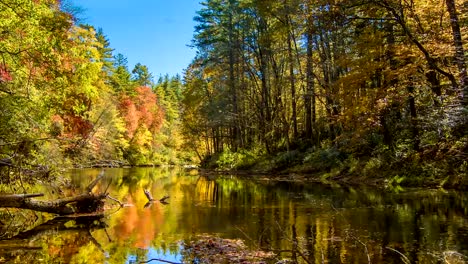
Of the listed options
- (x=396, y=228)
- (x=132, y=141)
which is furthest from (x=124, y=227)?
(x=132, y=141)

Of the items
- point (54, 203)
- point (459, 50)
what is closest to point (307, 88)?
point (459, 50)

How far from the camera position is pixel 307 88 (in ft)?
90.7

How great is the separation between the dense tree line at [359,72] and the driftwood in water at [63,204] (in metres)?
10.5

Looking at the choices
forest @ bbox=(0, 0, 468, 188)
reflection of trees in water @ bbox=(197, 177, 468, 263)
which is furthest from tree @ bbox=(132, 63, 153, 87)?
reflection of trees in water @ bbox=(197, 177, 468, 263)

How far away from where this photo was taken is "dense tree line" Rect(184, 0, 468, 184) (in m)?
15.6

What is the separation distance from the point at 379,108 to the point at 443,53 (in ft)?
12.9

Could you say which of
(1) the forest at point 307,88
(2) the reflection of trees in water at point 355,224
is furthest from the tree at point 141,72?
(2) the reflection of trees in water at point 355,224

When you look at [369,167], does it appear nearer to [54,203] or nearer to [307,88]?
[307,88]

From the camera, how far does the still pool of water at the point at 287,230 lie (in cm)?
765

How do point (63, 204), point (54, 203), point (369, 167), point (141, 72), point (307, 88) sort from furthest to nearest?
point (141, 72)
point (307, 88)
point (369, 167)
point (63, 204)
point (54, 203)

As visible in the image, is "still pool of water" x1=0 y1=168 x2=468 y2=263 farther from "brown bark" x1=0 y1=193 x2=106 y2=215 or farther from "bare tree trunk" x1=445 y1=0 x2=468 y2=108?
"bare tree trunk" x1=445 y1=0 x2=468 y2=108

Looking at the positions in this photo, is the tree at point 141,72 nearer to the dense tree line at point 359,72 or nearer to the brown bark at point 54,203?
the dense tree line at point 359,72

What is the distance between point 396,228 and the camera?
9.43 m

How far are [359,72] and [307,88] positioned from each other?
8226 millimetres
